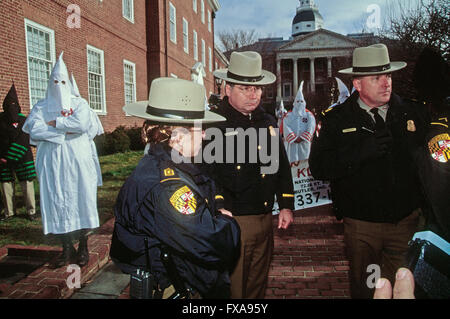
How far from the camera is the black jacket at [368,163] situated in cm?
264

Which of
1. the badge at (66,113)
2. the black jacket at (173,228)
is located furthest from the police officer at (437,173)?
the badge at (66,113)

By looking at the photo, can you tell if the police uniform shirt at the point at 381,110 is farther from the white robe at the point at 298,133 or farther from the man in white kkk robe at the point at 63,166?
the white robe at the point at 298,133

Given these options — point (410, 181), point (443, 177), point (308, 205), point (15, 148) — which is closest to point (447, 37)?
point (308, 205)

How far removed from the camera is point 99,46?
1404cm

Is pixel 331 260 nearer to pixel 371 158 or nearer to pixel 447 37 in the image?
pixel 371 158

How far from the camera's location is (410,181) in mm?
2648

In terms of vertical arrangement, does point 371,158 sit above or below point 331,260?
above

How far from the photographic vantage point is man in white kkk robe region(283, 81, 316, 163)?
8.05 m

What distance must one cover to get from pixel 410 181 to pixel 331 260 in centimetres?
229

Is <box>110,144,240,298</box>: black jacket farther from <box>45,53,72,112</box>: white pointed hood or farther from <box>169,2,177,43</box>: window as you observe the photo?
<box>169,2,177,43</box>: window

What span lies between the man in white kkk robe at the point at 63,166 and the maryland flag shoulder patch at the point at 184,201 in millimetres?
3058

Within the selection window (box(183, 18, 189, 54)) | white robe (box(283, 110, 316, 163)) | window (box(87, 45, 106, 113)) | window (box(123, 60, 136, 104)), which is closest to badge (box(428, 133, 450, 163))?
white robe (box(283, 110, 316, 163))

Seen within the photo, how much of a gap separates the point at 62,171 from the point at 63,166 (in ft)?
0.21
